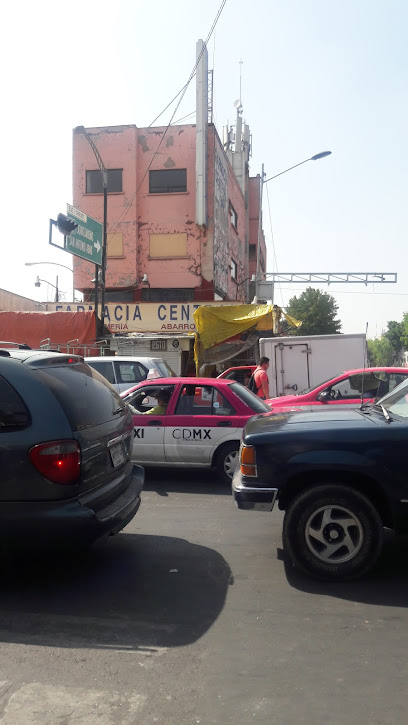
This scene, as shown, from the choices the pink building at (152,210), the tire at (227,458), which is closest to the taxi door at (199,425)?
the tire at (227,458)

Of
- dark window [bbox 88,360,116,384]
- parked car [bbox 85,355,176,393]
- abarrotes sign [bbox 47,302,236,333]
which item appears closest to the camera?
parked car [bbox 85,355,176,393]

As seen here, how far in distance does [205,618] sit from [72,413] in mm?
1650

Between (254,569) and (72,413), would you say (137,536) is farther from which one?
(72,413)

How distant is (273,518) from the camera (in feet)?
21.0

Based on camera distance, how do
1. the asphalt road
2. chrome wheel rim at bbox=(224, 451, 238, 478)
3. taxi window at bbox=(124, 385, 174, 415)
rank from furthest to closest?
taxi window at bbox=(124, 385, 174, 415) → chrome wheel rim at bbox=(224, 451, 238, 478) → the asphalt road

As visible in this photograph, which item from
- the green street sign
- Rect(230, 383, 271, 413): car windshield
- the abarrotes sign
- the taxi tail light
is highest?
the green street sign

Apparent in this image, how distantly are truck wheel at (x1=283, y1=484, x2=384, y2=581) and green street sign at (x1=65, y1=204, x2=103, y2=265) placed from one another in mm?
14173

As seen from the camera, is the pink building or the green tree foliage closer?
the pink building

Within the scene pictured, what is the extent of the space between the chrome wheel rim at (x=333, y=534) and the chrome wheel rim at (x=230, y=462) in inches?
143

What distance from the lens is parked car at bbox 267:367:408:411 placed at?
33.6 ft

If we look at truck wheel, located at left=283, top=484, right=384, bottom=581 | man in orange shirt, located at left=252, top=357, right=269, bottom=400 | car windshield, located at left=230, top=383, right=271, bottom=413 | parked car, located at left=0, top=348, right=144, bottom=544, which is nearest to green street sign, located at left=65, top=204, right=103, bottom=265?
man in orange shirt, located at left=252, top=357, right=269, bottom=400

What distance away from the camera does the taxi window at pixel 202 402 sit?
A: 8.30 meters

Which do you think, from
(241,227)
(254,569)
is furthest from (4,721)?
(241,227)

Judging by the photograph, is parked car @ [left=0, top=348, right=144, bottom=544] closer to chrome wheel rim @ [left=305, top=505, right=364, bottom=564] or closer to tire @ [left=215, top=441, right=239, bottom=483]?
chrome wheel rim @ [left=305, top=505, right=364, bottom=564]
